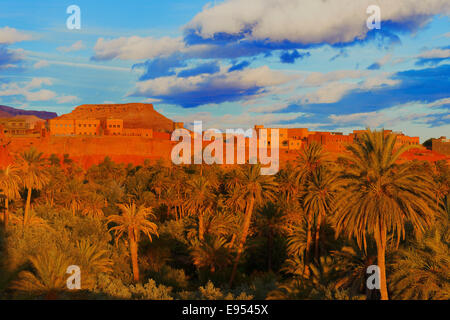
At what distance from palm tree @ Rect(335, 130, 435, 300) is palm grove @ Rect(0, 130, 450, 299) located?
2.4 inches

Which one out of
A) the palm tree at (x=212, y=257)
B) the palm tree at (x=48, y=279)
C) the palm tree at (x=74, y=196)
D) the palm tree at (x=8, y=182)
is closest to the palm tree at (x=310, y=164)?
the palm tree at (x=212, y=257)

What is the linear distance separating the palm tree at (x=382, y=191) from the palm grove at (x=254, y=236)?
0.06 metres

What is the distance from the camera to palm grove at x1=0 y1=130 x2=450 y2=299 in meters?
21.0

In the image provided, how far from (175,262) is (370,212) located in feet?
99.1

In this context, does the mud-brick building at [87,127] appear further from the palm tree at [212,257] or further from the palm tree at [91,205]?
the palm tree at [212,257]

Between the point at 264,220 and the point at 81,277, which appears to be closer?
the point at 81,277

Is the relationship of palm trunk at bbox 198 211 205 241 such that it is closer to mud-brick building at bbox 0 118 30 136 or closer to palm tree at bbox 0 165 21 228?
palm tree at bbox 0 165 21 228

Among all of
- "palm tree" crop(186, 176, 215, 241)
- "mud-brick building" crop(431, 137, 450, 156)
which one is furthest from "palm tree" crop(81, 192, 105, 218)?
"mud-brick building" crop(431, 137, 450, 156)

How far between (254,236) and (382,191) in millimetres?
30779

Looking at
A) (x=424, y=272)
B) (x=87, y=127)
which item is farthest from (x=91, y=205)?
(x=87, y=127)

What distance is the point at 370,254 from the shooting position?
2577 centimetres

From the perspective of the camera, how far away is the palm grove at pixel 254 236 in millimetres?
20953
